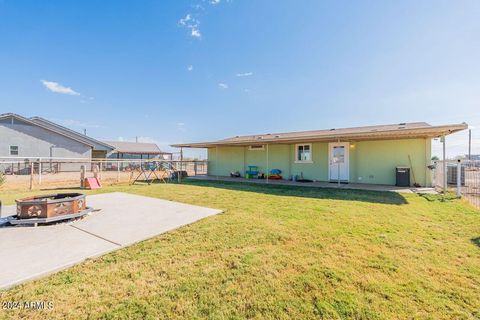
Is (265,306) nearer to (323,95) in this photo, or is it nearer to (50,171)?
(323,95)

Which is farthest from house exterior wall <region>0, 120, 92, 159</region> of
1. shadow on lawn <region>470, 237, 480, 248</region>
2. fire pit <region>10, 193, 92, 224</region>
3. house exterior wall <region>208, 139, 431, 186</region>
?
shadow on lawn <region>470, 237, 480, 248</region>

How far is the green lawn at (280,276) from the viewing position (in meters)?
1.74

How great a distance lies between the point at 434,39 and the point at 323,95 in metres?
6.05

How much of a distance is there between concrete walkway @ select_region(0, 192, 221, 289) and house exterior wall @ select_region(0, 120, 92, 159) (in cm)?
1820

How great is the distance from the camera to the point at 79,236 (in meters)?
3.40

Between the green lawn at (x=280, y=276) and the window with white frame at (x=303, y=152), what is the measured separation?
737 cm

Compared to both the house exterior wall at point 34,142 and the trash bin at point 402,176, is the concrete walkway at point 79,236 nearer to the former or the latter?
the trash bin at point 402,176

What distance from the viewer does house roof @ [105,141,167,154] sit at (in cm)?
3055

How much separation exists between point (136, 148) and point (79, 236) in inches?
1277

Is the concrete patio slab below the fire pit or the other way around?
below

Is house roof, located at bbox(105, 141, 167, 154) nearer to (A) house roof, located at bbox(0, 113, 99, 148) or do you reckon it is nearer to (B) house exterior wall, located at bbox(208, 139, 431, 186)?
(A) house roof, located at bbox(0, 113, 99, 148)

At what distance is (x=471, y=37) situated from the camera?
6688 millimetres

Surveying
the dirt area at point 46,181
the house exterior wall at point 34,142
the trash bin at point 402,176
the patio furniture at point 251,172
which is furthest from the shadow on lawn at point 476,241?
the house exterior wall at point 34,142

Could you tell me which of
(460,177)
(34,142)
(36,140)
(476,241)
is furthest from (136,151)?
(476,241)
